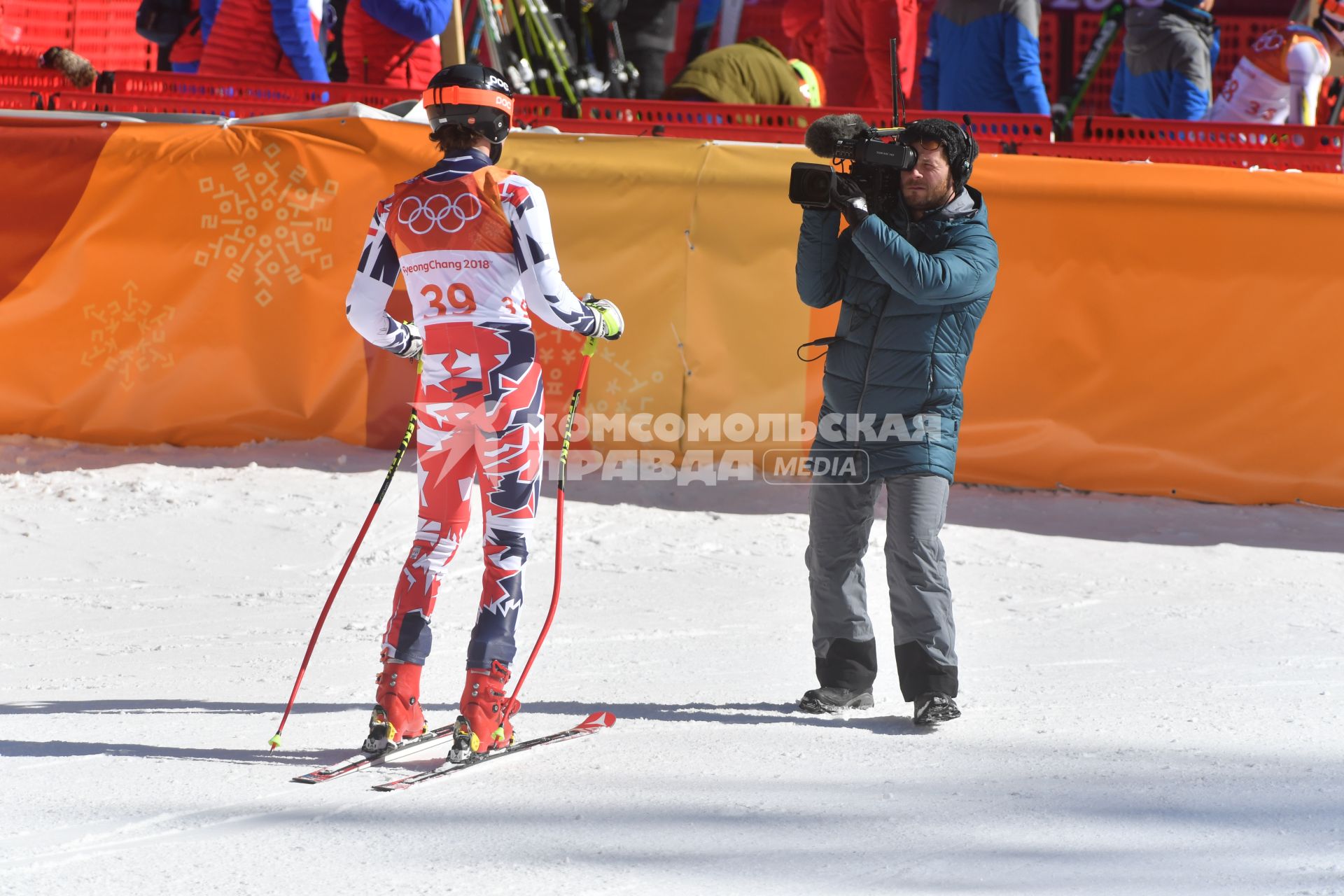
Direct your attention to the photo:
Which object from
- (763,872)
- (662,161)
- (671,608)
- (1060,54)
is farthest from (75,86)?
(1060,54)

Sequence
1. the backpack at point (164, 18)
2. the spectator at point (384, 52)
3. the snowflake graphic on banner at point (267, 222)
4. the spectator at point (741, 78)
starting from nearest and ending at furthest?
1. the snowflake graphic on banner at point (267, 222)
2. the spectator at point (384, 52)
3. the spectator at point (741, 78)
4. the backpack at point (164, 18)

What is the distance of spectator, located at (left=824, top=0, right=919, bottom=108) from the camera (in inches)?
369

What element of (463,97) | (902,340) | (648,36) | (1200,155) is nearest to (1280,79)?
(1200,155)

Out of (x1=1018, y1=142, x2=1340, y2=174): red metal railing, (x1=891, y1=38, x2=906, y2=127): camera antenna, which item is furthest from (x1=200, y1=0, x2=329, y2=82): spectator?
(x1=891, y1=38, x2=906, y2=127): camera antenna

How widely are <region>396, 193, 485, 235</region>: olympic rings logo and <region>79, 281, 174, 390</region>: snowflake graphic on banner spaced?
4.07 m

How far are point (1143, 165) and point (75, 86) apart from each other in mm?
5936

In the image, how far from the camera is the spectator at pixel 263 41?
8195mm

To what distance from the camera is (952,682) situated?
178 inches

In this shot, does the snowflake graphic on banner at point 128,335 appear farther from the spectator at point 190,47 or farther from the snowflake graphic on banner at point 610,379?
the spectator at point 190,47

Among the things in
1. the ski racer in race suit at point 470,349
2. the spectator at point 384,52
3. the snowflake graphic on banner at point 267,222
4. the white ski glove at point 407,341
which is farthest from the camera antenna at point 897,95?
the spectator at point 384,52

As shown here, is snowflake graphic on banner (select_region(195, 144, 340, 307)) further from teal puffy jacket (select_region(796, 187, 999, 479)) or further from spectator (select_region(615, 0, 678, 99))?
teal puffy jacket (select_region(796, 187, 999, 479))

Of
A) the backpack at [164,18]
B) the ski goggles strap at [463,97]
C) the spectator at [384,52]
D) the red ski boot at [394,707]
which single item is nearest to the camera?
the ski goggles strap at [463,97]

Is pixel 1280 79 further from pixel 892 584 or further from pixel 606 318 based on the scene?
pixel 606 318

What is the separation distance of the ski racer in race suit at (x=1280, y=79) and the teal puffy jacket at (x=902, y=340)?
216 inches
